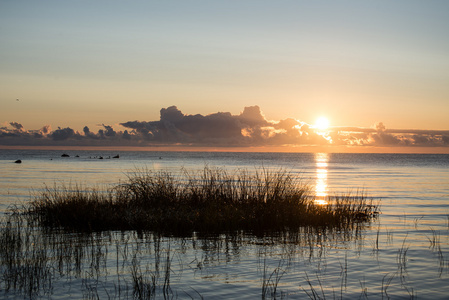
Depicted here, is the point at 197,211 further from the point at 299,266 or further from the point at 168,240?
the point at 299,266

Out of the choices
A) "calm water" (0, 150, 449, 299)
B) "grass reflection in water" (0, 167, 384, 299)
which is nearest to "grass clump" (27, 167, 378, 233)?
"grass reflection in water" (0, 167, 384, 299)

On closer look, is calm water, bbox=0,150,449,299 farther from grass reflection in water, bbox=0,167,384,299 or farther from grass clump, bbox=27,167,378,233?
grass clump, bbox=27,167,378,233

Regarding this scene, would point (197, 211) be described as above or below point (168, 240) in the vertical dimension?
above

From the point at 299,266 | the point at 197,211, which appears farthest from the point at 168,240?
the point at 299,266

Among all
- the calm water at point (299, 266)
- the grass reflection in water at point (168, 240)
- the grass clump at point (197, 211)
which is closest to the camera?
the calm water at point (299, 266)

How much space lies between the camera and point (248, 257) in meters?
11.8

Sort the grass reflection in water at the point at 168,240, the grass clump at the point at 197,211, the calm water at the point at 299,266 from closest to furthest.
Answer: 1. the calm water at the point at 299,266
2. the grass reflection in water at the point at 168,240
3. the grass clump at the point at 197,211

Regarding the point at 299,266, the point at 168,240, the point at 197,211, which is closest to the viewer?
the point at 299,266

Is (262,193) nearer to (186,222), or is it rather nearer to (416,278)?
(186,222)

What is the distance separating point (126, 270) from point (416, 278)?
6.95 metres

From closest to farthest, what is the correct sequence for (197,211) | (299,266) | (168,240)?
1. (299,266)
2. (168,240)
3. (197,211)

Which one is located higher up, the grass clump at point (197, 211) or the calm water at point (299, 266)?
the grass clump at point (197, 211)

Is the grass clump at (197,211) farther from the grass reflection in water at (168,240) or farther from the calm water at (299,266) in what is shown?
the calm water at (299,266)

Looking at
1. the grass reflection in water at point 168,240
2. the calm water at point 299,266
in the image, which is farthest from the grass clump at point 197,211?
the calm water at point 299,266
